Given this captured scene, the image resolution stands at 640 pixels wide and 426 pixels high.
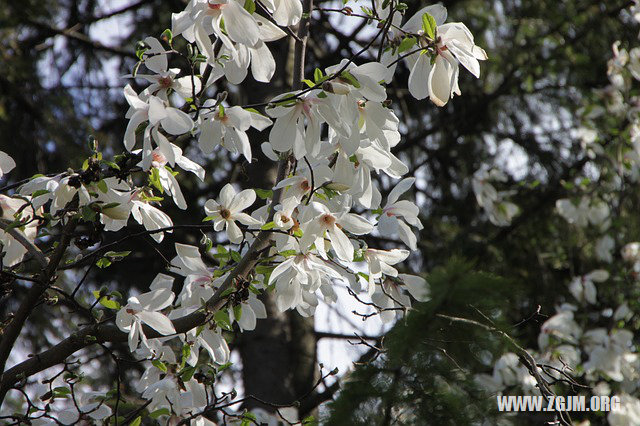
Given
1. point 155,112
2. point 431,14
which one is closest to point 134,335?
point 155,112

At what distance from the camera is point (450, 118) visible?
4238mm

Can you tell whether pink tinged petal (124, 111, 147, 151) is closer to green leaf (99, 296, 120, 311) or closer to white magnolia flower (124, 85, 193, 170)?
white magnolia flower (124, 85, 193, 170)

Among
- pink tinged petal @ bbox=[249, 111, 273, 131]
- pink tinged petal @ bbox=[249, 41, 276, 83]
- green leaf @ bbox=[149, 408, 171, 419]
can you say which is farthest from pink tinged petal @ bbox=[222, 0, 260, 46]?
green leaf @ bbox=[149, 408, 171, 419]

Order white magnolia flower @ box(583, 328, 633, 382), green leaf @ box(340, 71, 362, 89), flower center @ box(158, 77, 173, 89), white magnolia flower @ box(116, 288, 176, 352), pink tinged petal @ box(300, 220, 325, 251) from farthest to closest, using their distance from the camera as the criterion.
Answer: white magnolia flower @ box(583, 328, 633, 382) → flower center @ box(158, 77, 173, 89) → white magnolia flower @ box(116, 288, 176, 352) → pink tinged petal @ box(300, 220, 325, 251) → green leaf @ box(340, 71, 362, 89)

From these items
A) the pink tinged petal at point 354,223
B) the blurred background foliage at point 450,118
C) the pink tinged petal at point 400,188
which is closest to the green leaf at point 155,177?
the pink tinged petal at point 354,223

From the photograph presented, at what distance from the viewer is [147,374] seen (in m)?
1.94

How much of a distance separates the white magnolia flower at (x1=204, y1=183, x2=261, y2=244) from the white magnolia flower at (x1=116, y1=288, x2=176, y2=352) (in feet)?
0.74

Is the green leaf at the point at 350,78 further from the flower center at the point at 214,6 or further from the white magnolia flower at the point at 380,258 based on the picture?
the white magnolia flower at the point at 380,258

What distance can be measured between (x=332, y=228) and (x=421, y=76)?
1.21 feet

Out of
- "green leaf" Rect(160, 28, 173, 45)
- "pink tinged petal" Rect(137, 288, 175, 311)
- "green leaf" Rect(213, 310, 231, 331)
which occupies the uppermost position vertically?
"green leaf" Rect(160, 28, 173, 45)

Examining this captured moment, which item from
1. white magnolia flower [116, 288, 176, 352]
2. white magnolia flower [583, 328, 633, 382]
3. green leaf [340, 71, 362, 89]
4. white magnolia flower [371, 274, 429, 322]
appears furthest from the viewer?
white magnolia flower [583, 328, 633, 382]

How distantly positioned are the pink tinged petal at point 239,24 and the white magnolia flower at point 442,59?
0.35m

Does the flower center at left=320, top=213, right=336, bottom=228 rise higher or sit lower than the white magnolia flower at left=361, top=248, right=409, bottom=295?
lower

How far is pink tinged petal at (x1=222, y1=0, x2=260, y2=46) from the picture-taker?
4.58ft
